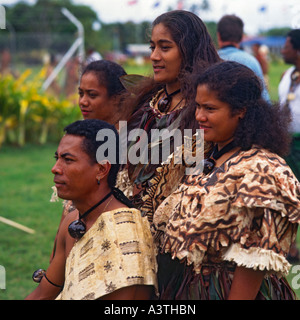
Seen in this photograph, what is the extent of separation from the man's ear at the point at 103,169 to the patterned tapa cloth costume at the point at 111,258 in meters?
0.17

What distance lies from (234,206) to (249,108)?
43cm

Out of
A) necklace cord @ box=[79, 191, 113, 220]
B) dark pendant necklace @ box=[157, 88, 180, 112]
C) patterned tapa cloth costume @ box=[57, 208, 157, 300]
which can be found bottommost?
patterned tapa cloth costume @ box=[57, 208, 157, 300]

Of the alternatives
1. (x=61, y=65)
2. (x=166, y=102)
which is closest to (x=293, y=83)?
(x=166, y=102)

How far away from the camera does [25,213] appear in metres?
6.80

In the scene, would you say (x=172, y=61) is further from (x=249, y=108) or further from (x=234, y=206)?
(x=234, y=206)

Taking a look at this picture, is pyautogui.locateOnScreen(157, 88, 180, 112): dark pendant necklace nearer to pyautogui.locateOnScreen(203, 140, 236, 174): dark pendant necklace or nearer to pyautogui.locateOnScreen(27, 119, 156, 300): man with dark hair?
pyautogui.locateOnScreen(27, 119, 156, 300): man with dark hair

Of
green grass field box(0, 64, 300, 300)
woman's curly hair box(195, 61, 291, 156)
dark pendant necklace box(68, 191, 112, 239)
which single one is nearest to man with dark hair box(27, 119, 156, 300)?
dark pendant necklace box(68, 191, 112, 239)

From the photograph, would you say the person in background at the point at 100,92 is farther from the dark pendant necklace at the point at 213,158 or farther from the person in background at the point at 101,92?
the dark pendant necklace at the point at 213,158

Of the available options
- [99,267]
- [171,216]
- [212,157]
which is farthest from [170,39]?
[99,267]

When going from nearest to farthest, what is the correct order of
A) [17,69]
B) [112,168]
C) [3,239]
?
[112,168] < [3,239] < [17,69]

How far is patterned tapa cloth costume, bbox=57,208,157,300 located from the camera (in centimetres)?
227

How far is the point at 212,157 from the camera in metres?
2.43
